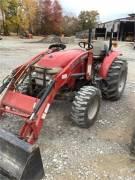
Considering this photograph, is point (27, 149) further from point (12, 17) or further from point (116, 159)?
point (12, 17)

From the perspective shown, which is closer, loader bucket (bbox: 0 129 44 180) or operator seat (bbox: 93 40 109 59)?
loader bucket (bbox: 0 129 44 180)

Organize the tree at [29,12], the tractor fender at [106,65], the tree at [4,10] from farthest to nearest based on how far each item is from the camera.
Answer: the tree at [29,12]
the tree at [4,10]
the tractor fender at [106,65]

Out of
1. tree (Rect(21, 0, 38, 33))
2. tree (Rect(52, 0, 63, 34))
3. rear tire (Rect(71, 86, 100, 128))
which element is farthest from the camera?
tree (Rect(52, 0, 63, 34))

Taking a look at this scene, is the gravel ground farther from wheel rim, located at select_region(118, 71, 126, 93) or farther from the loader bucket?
wheel rim, located at select_region(118, 71, 126, 93)

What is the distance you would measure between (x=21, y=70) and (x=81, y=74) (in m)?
1.09

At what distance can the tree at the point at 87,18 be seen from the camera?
45781 mm

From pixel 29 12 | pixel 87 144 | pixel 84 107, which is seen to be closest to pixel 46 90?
pixel 84 107

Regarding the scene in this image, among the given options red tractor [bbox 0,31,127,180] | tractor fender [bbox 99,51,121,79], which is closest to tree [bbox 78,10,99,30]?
tractor fender [bbox 99,51,121,79]

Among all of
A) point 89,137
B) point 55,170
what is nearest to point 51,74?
point 89,137

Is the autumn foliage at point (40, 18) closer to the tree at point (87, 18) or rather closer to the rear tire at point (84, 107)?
the tree at point (87, 18)

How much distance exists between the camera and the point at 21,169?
→ 3820 millimetres

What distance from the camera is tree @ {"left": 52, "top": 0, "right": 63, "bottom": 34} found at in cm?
4406

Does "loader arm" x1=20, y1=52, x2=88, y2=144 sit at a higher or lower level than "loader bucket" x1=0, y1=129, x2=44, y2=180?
higher

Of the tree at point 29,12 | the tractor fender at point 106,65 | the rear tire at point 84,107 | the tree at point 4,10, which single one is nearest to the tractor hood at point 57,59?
the rear tire at point 84,107
